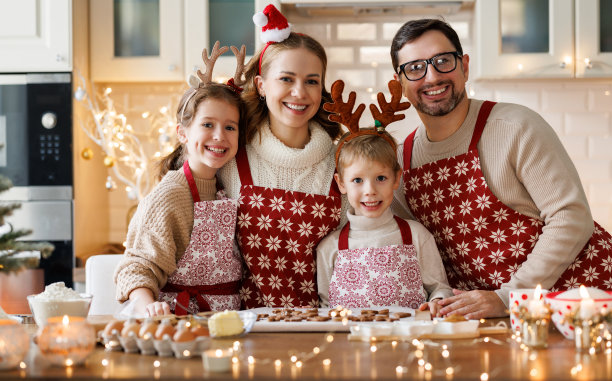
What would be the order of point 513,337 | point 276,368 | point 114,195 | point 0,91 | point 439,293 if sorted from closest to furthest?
1. point 276,368
2. point 513,337
3. point 439,293
4. point 0,91
5. point 114,195

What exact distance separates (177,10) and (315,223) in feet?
5.35

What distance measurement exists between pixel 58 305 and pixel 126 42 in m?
2.14

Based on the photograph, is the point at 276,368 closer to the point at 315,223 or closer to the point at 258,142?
the point at 315,223

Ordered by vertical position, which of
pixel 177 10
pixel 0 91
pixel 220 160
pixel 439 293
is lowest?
pixel 439 293

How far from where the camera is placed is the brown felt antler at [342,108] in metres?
1.90

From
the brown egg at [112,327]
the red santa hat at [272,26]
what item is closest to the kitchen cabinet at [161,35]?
the red santa hat at [272,26]

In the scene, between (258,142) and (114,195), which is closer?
(258,142)

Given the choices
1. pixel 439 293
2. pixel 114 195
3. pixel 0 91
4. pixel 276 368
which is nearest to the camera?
pixel 276 368

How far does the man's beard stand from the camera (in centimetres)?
202

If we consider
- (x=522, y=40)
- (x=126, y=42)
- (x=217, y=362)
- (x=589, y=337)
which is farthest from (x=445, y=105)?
(x=126, y=42)

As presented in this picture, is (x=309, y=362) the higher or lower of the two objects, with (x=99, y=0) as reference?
lower

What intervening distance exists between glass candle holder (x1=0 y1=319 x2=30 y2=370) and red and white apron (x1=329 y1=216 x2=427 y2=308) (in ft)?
2.99

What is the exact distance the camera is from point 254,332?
1386 millimetres

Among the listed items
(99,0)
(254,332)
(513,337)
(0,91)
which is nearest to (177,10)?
(99,0)
